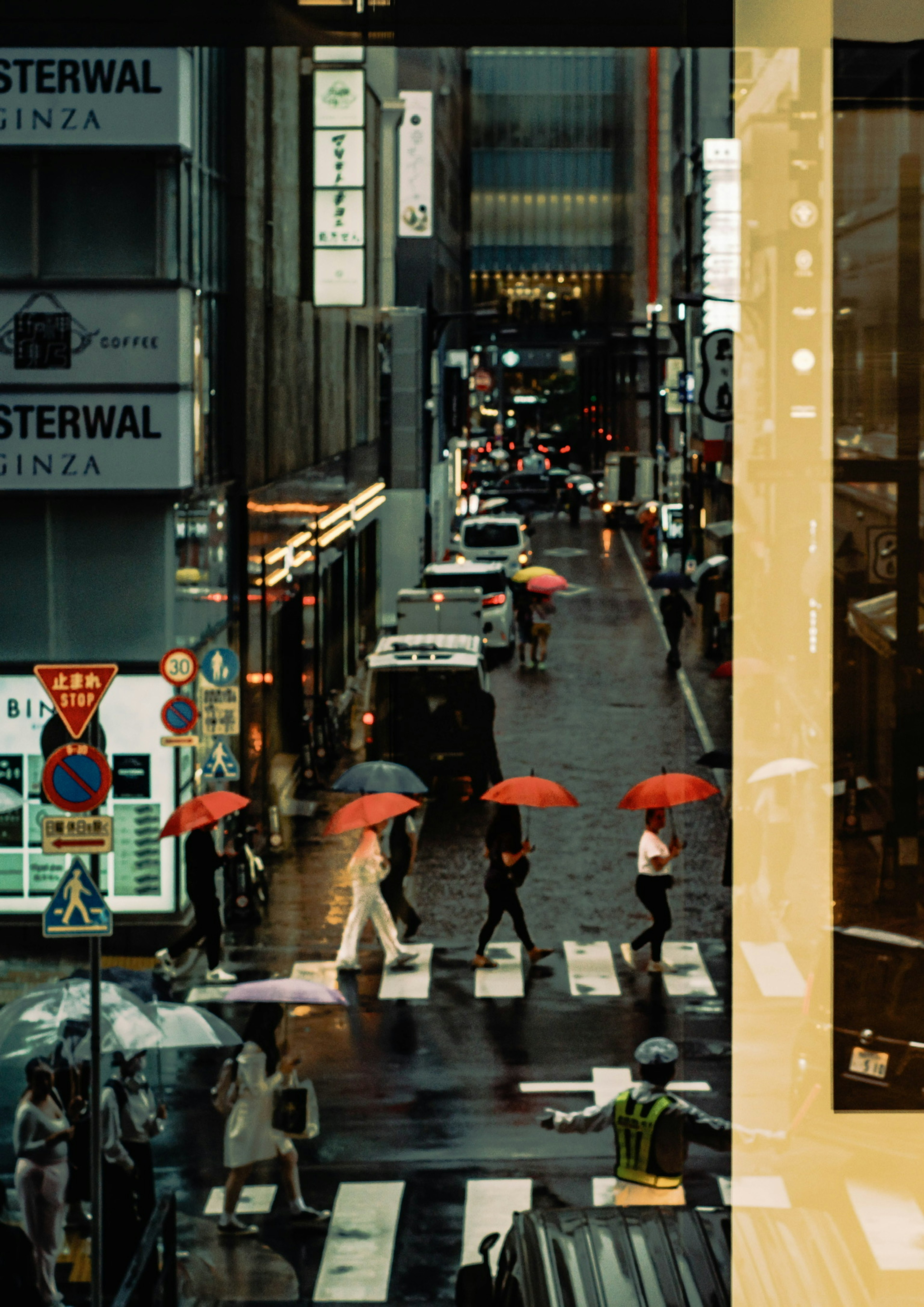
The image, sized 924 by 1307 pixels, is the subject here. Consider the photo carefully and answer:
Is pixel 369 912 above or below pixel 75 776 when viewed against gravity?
below

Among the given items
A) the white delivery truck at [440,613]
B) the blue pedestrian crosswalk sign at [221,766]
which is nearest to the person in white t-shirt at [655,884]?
the blue pedestrian crosswalk sign at [221,766]

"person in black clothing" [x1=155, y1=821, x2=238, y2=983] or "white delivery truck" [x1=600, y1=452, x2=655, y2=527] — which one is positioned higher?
"white delivery truck" [x1=600, y1=452, x2=655, y2=527]

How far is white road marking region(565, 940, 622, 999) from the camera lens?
16.0 m

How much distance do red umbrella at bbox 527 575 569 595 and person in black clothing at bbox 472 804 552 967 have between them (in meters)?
20.8

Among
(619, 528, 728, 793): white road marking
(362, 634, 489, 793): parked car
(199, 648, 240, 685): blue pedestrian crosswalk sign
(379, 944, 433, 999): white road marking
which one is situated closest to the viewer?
(379, 944, 433, 999): white road marking

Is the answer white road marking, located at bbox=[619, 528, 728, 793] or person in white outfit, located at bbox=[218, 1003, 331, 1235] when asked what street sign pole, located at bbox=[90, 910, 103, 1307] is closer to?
person in white outfit, located at bbox=[218, 1003, 331, 1235]

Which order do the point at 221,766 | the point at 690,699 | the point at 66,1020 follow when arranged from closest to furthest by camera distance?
the point at 66,1020 < the point at 221,766 < the point at 690,699

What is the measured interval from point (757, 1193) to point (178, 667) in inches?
558

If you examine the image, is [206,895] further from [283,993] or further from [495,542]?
[495,542]

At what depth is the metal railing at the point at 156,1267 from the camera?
6.88 m

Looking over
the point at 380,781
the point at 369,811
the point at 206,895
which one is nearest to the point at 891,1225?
the point at 206,895

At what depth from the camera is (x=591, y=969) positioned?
16.8m

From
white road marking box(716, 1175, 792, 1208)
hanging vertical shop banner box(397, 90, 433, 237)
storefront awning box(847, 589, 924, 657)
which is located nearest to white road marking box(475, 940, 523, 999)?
storefront awning box(847, 589, 924, 657)

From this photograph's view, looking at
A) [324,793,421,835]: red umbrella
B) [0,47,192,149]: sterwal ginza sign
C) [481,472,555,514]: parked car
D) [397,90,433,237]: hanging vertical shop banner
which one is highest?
[397,90,433,237]: hanging vertical shop banner
